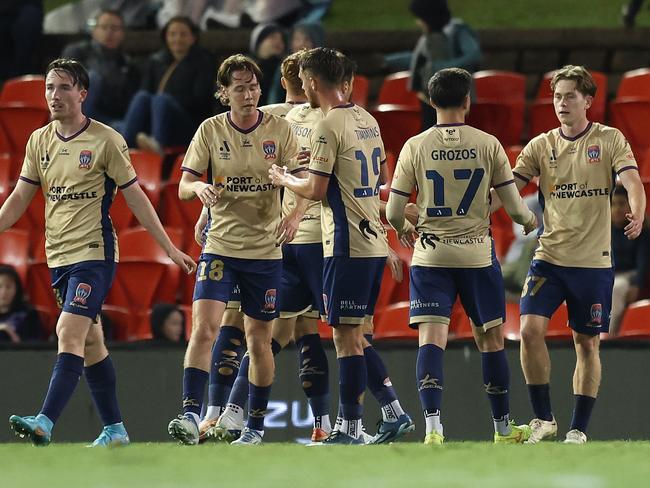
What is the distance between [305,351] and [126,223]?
405cm

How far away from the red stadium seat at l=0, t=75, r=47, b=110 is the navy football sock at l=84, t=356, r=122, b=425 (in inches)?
236

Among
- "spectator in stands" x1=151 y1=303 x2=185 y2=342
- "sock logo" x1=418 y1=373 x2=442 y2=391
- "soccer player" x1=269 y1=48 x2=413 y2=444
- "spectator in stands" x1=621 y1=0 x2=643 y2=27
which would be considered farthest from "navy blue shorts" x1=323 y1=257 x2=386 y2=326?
"spectator in stands" x1=621 y1=0 x2=643 y2=27

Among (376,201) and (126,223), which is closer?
(376,201)

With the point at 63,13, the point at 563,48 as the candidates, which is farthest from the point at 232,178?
the point at 63,13

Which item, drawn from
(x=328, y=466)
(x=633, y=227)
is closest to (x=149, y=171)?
(x=633, y=227)

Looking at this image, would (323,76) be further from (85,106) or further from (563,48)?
(563,48)

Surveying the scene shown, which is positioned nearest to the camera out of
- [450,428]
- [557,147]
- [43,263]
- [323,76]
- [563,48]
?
[323,76]

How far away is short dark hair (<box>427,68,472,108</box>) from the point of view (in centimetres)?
789

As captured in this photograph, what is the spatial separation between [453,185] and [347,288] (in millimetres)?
735

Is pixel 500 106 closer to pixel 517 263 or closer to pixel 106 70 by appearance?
pixel 517 263

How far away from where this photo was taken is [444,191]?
7922 mm

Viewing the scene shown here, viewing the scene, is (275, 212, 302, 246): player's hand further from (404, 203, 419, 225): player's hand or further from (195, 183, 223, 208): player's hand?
(404, 203, 419, 225): player's hand

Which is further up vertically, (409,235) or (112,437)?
(409,235)

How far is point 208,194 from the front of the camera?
766 centimetres
